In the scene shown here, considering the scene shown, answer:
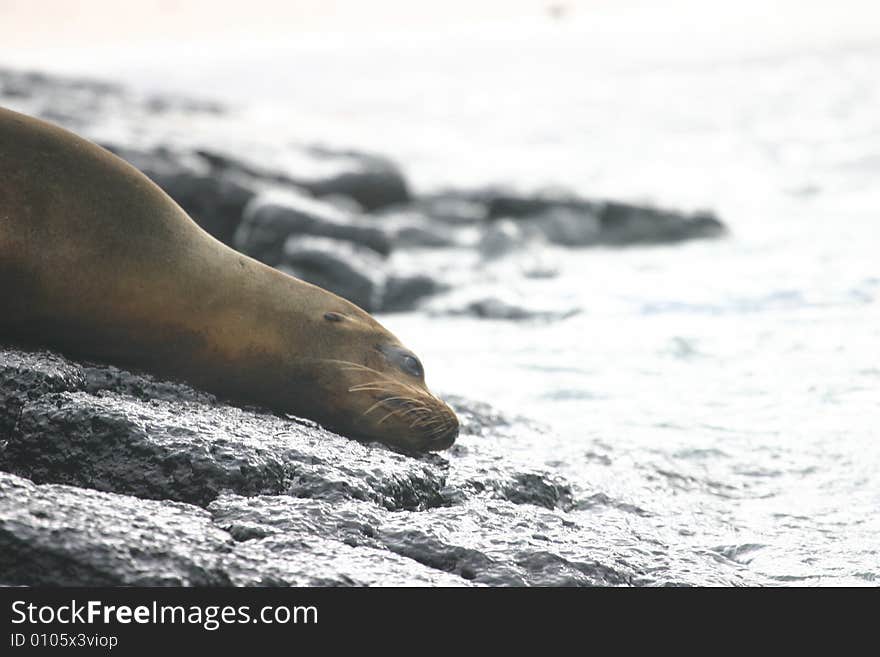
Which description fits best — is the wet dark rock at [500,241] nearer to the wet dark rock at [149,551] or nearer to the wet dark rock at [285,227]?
the wet dark rock at [285,227]

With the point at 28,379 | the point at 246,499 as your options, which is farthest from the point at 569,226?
the point at 246,499

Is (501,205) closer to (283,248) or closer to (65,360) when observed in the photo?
(283,248)

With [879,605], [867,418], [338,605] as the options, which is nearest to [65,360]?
[338,605]

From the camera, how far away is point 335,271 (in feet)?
32.2

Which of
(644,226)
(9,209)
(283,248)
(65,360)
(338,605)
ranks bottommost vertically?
(338,605)

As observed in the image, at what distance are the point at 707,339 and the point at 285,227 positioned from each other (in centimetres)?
439

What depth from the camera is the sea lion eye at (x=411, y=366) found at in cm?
417

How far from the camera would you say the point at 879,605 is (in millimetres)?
2883

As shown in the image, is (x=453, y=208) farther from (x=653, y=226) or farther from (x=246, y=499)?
(x=246, y=499)

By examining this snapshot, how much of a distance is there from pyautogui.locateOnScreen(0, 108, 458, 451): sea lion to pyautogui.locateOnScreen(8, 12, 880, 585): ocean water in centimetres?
98

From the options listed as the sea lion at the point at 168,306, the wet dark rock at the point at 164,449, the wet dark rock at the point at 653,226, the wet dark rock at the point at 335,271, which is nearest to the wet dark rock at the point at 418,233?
the wet dark rock at the point at 653,226

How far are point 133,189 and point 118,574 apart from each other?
177 centimetres

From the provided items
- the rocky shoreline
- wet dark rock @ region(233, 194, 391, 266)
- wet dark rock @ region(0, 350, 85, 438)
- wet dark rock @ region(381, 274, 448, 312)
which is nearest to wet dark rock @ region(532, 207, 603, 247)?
wet dark rock @ region(233, 194, 391, 266)

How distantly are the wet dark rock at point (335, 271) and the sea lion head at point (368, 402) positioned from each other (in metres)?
5.51
